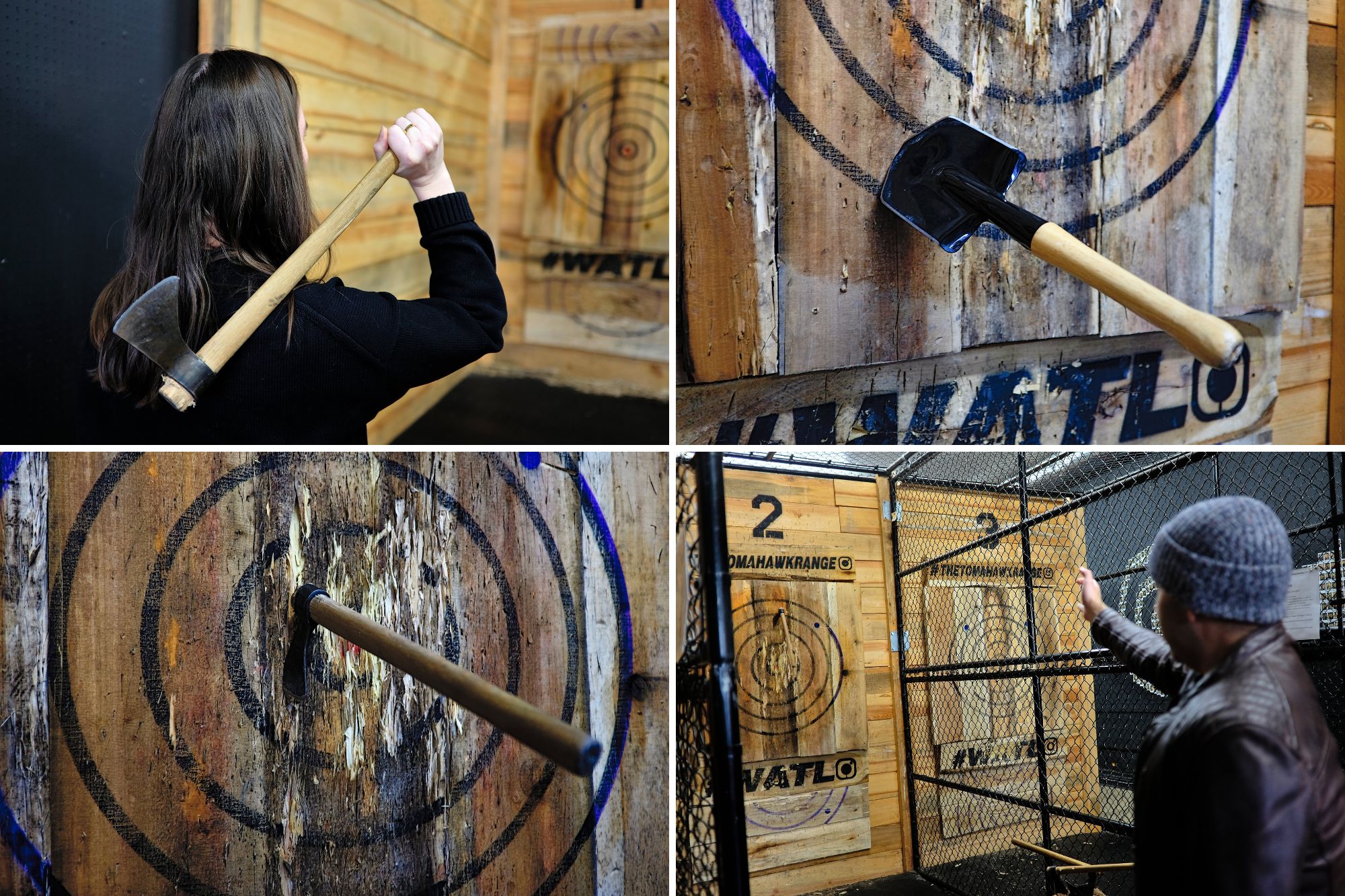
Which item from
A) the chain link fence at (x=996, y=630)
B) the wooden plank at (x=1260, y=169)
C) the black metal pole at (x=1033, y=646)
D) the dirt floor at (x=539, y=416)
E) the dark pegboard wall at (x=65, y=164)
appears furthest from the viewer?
the chain link fence at (x=996, y=630)

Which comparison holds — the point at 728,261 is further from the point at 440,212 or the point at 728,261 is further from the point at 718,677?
the point at 718,677

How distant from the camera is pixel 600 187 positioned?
9.51 feet

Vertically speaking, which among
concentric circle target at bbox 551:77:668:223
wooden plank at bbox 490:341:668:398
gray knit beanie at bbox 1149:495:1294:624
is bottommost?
gray knit beanie at bbox 1149:495:1294:624

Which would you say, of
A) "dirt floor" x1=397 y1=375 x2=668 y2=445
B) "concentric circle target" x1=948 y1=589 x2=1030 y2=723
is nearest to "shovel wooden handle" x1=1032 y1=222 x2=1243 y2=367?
"dirt floor" x1=397 y1=375 x2=668 y2=445

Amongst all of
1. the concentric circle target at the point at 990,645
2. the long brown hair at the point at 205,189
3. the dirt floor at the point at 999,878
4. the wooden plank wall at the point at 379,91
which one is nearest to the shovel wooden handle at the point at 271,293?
the long brown hair at the point at 205,189

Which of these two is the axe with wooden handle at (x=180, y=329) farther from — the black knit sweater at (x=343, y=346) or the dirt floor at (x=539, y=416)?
the dirt floor at (x=539, y=416)

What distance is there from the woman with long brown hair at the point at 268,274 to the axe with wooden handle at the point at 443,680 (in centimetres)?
36

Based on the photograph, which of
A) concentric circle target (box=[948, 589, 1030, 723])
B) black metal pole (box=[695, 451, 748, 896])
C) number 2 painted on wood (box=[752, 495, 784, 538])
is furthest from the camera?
concentric circle target (box=[948, 589, 1030, 723])

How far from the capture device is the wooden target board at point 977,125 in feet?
5.38

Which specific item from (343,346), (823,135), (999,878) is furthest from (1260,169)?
(999,878)

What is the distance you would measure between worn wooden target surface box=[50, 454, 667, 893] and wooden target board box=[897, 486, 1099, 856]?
3.00m

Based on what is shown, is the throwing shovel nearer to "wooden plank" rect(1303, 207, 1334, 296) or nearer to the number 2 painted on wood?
"wooden plank" rect(1303, 207, 1334, 296)

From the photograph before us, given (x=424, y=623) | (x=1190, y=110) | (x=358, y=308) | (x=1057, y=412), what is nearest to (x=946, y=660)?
(x=1057, y=412)

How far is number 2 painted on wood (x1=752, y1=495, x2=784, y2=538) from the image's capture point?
14.2 feet
